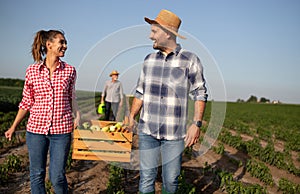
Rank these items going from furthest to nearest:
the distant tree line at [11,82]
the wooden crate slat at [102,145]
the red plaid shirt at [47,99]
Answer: the distant tree line at [11,82] → the wooden crate slat at [102,145] → the red plaid shirt at [47,99]

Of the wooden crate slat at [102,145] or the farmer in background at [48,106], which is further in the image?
the wooden crate slat at [102,145]

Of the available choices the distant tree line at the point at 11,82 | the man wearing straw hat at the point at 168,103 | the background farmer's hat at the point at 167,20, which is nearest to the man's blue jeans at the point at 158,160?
the man wearing straw hat at the point at 168,103

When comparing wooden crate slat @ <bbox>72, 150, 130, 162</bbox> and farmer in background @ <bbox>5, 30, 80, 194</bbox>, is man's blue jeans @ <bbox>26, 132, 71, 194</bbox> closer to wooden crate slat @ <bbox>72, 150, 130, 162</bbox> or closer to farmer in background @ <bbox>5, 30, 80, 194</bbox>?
farmer in background @ <bbox>5, 30, 80, 194</bbox>

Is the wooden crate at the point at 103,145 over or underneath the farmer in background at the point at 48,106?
underneath

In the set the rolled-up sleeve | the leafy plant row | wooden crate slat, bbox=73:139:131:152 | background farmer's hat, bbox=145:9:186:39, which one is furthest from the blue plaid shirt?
the leafy plant row

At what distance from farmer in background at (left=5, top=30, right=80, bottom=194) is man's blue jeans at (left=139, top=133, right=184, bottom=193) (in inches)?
29.4

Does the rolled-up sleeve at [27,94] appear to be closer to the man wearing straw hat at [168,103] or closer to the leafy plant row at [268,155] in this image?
the man wearing straw hat at [168,103]

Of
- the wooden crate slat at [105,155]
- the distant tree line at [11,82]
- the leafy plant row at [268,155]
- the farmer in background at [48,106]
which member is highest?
the distant tree line at [11,82]

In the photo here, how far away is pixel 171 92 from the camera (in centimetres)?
296

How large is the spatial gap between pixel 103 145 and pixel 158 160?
4.75 ft

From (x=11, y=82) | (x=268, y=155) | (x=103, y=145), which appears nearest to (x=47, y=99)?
(x=103, y=145)

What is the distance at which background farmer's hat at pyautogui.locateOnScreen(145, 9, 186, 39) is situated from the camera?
291cm

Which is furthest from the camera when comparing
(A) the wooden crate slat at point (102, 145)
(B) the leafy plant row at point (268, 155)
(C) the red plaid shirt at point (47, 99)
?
(B) the leafy plant row at point (268, 155)

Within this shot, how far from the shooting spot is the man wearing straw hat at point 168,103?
9.57ft
